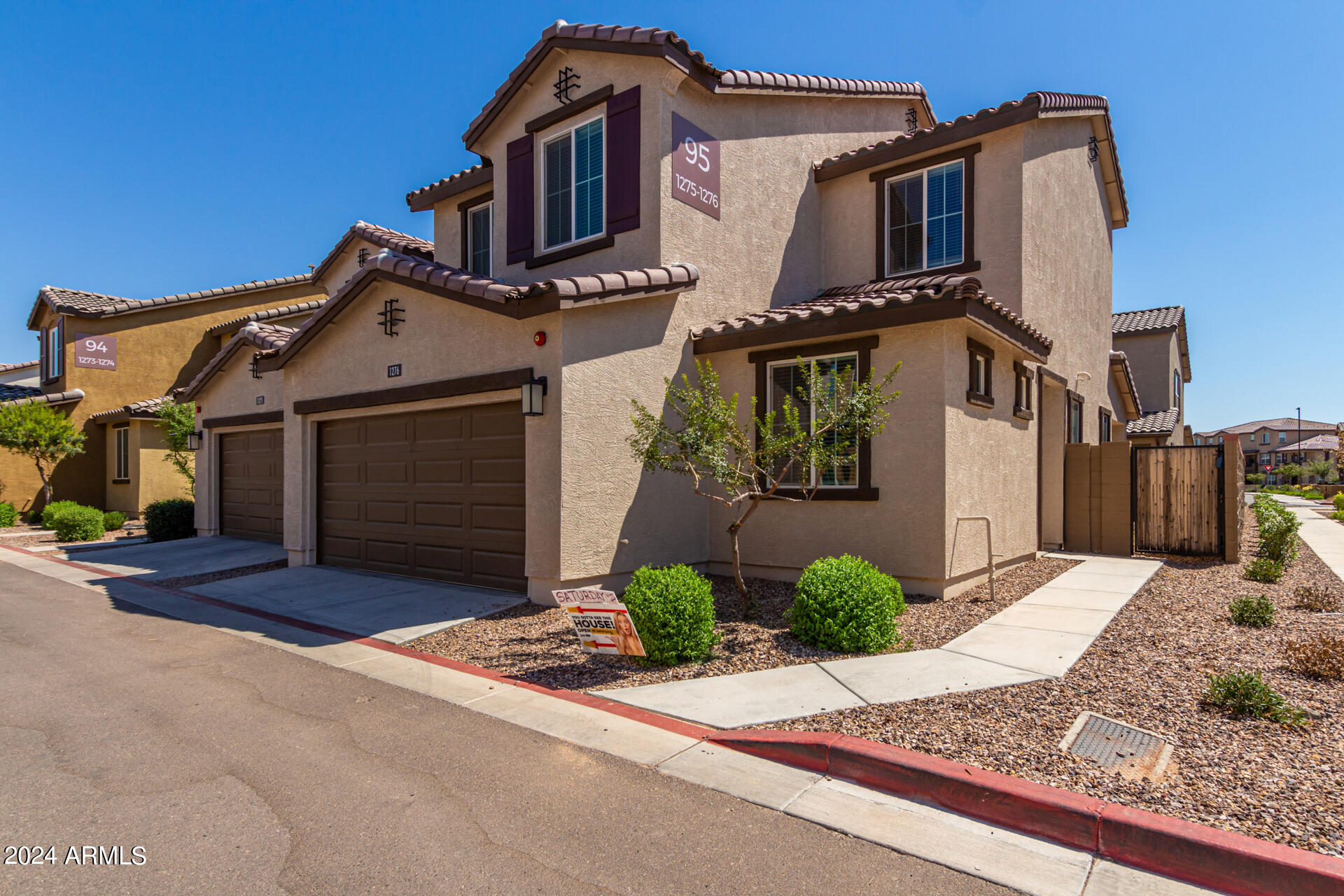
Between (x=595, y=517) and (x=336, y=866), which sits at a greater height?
(x=595, y=517)

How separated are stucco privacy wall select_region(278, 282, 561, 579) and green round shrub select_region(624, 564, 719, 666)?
7.17ft

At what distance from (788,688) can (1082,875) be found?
8.35 feet

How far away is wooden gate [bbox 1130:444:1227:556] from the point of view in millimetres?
11742

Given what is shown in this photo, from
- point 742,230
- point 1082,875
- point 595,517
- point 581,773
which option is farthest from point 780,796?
point 742,230

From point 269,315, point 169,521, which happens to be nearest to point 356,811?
point 169,521

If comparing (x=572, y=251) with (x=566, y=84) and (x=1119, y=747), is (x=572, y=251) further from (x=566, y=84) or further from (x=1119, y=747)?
(x=1119, y=747)

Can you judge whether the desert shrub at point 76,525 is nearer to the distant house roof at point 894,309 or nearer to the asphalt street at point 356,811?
the asphalt street at point 356,811

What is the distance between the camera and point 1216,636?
22.9 feet

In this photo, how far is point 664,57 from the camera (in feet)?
32.2

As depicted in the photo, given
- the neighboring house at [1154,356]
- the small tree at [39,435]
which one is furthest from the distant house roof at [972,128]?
the small tree at [39,435]

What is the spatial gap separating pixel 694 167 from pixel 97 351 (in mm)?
22382

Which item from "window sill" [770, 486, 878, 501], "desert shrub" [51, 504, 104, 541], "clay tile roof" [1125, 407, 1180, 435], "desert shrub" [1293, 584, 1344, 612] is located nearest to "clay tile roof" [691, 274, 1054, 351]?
"window sill" [770, 486, 878, 501]

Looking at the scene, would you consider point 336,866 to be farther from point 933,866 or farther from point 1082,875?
point 1082,875

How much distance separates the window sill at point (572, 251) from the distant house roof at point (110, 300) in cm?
1812
